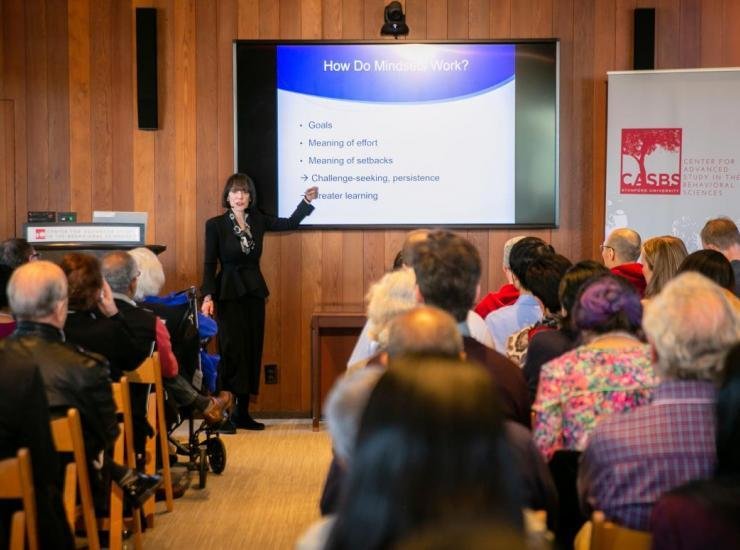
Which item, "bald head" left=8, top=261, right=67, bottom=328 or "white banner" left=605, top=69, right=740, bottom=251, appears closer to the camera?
"bald head" left=8, top=261, right=67, bottom=328

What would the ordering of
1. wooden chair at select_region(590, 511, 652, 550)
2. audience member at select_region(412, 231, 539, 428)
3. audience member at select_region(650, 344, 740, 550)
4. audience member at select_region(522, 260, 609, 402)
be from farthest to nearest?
1. audience member at select_region(522, 260, 609, 402)
2. audience member at select_region(412, 231, 539, 428)
3. wooden chair at select_region(590, 511, 652, 550)
4. audience member at select_region(650, 344, 740, 550)

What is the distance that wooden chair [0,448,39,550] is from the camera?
2443 mm

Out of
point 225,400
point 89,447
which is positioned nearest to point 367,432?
point 89,447

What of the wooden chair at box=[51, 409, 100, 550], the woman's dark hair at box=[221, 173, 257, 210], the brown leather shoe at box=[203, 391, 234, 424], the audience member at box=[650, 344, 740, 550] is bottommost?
the brown leather shoe at box=[203, 391, 234, 424]

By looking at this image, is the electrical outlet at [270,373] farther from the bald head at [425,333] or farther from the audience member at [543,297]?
the bald head at [425,333]

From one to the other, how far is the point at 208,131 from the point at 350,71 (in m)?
1.10

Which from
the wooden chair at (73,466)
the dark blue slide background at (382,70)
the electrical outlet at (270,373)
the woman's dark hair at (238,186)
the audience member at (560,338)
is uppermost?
the dark blue slide background at (382,70)

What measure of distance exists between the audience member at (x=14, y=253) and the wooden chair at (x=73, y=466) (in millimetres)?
2634

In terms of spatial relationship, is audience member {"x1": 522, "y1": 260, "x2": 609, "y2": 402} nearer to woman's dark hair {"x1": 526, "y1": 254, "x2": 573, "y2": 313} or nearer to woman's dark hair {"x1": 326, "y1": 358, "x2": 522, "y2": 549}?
woman's dark hair {"x1": 526, "y1": 254, "x2": 573, "y2": 313}

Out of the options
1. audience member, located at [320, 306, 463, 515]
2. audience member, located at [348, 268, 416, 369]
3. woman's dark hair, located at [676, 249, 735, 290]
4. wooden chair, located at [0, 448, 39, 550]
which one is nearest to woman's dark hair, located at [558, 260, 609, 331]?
audience member, located at [348, 268, 416, 369]

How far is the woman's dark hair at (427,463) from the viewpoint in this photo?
50.0 inches

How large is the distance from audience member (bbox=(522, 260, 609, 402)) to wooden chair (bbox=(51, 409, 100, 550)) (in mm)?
1454

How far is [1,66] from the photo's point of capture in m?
7.32

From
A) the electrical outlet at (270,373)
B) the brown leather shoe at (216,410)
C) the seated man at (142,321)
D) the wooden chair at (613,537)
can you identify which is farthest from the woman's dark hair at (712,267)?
the electrical outlet at (270,373)
